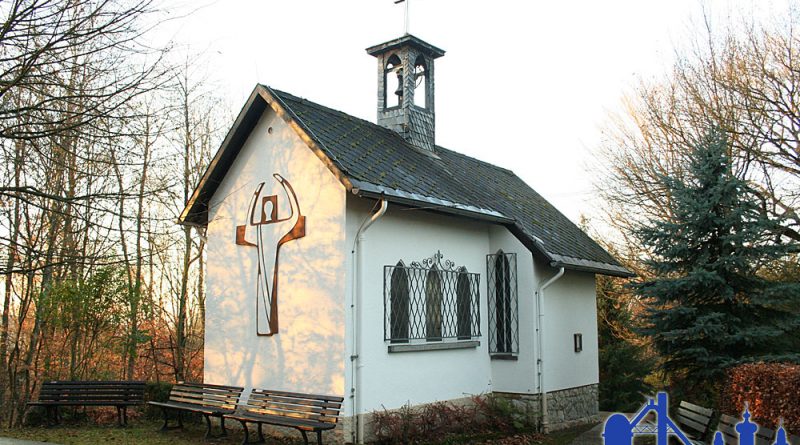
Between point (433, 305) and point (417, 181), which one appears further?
point (417, 181)

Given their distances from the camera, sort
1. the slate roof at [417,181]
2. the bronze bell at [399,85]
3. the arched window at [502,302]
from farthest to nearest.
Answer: the bronze bell at [399,85] → the arched window at [502,302] → the slate roof at [417,181]

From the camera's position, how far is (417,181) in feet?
39.2

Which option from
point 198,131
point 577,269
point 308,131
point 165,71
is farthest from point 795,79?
point 198,131

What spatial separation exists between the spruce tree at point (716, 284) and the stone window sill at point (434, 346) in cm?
304

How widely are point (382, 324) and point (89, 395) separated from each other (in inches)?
212

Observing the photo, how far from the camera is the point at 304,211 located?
429 inches

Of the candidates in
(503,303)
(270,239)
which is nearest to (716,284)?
(503,303)

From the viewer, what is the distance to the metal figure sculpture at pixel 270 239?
36.3 ft

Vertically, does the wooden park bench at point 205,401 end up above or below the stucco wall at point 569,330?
below

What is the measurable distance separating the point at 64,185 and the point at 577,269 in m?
10.9

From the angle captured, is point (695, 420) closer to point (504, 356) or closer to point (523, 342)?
point (523, 342)

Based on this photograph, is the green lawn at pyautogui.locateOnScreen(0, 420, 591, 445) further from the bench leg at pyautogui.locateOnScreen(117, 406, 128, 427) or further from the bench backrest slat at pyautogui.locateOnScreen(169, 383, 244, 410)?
the bench backrest slat at pyautogui.locateOnScreen(169, 383, 244, 410)

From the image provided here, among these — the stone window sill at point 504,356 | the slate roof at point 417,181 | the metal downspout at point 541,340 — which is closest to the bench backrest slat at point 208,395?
the slate roof at point 417,181

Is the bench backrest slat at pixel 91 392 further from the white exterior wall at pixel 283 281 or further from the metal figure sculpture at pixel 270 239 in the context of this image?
the metal figure sculpture at pixel 270 239
